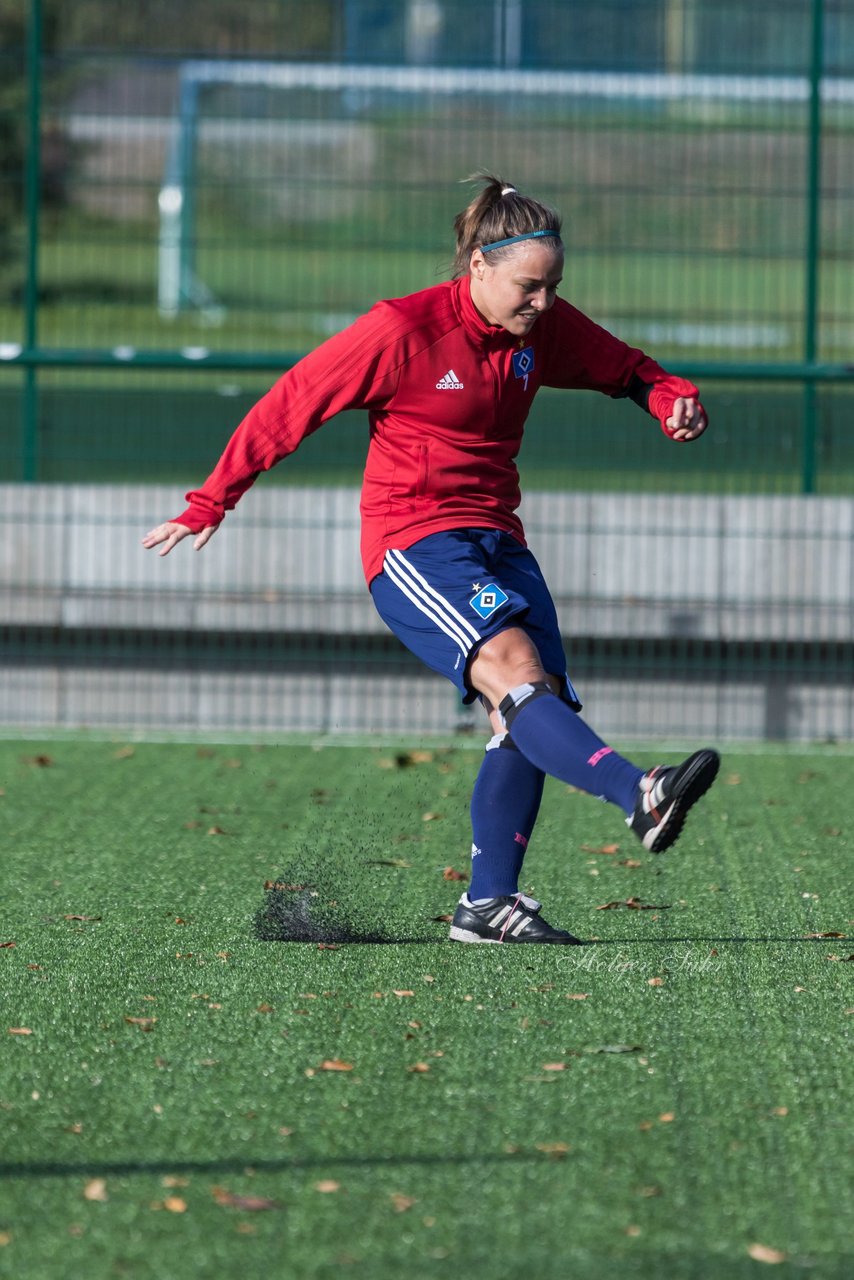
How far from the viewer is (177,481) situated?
9039 millimetres

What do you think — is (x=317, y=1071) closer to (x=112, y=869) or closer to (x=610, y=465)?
(x=112, y=869)

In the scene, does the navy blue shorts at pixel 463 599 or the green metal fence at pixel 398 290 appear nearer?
the navy blue shorts at pixel 463 599

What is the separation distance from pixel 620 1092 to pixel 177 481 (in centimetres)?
603

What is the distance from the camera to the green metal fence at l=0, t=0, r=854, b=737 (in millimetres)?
8547

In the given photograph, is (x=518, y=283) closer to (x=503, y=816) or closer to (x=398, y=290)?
(x=503, y=816)

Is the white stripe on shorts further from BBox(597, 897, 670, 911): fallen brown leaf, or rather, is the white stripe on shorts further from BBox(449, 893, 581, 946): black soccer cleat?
BBox(597, 897, 670, 911): fallen brown leaf

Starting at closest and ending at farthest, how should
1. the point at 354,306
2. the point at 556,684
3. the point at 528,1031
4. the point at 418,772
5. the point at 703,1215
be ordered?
the point at 703,1215
the point at 528,1031
the point at 556,684
the point at 418,772
the point at 354,306

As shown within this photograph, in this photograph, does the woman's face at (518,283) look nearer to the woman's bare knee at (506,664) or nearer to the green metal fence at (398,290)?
the woman's bare knee at (506,664)

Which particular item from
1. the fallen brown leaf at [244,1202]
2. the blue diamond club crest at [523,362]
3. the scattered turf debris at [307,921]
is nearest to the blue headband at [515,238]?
the blue diamond club crest at [523,362]

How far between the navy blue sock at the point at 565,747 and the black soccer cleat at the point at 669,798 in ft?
0.16

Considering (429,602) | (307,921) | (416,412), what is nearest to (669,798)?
(429,602)

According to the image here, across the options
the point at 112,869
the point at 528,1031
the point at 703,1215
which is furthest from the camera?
the point at 112,869

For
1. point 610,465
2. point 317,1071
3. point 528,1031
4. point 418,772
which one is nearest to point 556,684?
point 528,1031

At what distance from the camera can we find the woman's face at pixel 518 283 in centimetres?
439
